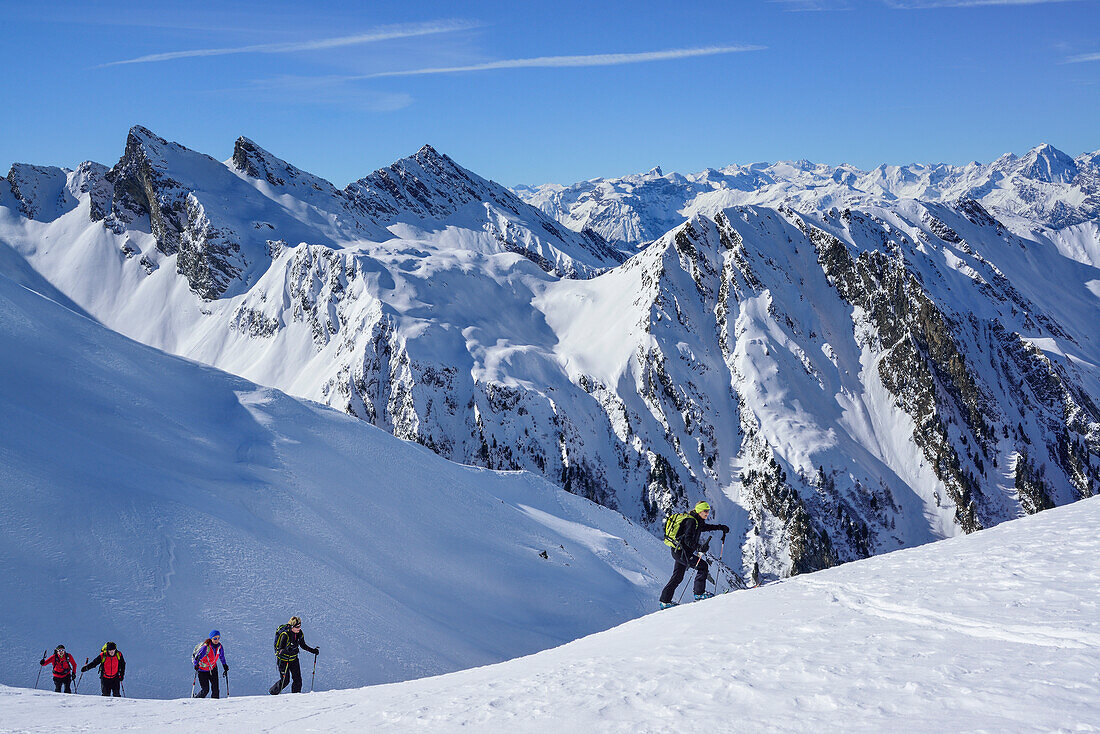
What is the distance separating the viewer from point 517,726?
7.55m

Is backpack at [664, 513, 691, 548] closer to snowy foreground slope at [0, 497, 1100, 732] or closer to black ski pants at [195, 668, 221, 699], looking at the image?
snowy foreground slope at [0, 497, 1100, 732]

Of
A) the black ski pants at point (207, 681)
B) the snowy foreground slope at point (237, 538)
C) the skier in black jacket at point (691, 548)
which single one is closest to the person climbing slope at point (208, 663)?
the black ski pants at point (207, 681)

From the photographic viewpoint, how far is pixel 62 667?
14.6 metres

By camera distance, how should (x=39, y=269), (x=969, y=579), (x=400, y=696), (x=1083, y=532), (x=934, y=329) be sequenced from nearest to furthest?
(x=400, y=696) < (x=969, y=579) < (x=1083, y=532) < (x=934, y=329) < (x=39, y=269)

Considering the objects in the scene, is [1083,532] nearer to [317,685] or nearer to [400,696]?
[400,696]

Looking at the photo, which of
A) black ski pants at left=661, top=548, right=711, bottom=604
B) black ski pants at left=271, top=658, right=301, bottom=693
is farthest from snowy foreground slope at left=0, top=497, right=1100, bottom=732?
black ski pants at left=271, top=658, right=301, bottom=693

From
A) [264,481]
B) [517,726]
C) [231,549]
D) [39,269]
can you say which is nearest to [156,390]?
[264,481]

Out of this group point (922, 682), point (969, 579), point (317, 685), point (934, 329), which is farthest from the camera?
point (934, 329)

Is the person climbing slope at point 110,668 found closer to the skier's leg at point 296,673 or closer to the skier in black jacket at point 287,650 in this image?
the skier in black jacket at point 287,650

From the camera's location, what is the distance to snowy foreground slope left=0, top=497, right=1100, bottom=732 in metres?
6.65

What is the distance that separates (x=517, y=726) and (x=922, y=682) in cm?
438

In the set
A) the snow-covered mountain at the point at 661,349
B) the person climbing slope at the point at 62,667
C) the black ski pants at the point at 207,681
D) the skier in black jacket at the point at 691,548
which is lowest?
the black ski pants at the point at 207,681

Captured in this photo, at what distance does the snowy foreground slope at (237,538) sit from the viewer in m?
17.5

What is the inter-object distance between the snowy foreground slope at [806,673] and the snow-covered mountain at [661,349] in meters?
72.3
